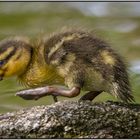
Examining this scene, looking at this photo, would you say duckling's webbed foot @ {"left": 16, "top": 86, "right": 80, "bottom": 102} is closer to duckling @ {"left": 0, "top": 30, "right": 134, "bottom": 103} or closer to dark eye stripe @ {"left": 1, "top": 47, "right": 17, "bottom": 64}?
duckling @ {"left": 0, "top": 30, "right": 134, "bottom": 103}

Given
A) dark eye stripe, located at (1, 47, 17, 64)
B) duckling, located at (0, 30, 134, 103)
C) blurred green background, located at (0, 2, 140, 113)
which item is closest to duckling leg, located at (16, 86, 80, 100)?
duckling, located at (0, 30, 134, 103)

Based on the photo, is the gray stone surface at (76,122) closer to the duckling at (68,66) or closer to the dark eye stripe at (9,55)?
the duckling at (68,66)

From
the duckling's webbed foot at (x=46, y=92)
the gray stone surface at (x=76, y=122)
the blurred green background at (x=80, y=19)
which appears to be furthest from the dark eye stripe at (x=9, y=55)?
the blurred green background at (x=80, y=19)

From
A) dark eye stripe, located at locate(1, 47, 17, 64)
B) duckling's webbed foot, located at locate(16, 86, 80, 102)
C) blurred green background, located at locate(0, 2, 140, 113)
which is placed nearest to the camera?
duckling's webbed foot, located at locate(16, 86, 80, 102)

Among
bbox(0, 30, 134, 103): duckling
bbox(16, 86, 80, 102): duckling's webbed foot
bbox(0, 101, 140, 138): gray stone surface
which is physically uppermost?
bbox(0, 30, 134, 103): duckling

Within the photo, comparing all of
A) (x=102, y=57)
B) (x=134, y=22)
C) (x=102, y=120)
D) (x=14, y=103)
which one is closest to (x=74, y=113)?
(x=102, y=120)

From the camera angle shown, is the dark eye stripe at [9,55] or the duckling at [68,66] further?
the dark eye stripe at [9,55]

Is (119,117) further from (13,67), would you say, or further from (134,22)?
(134,22)
